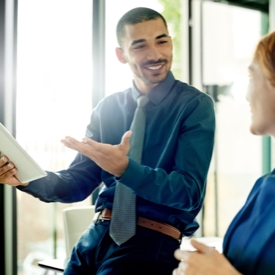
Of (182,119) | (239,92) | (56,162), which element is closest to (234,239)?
(182,119)

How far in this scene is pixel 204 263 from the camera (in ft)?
3.16

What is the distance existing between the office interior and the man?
5.75 feet

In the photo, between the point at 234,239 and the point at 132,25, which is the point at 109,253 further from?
the point at 132,25

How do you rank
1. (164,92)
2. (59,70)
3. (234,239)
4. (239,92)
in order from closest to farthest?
(234,239)
(164,92)
(59,70)
(239,92)

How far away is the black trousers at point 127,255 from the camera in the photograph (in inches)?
55.0

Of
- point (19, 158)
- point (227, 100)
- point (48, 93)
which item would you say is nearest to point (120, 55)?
point (19, 158)

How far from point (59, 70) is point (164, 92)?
7.02 ft

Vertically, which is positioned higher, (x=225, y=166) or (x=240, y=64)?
(x=240, y=64)

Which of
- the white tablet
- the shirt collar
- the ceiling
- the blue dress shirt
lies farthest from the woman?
the ceiling

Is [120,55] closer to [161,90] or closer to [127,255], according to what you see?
[161,90]

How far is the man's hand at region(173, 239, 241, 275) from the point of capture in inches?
36.7

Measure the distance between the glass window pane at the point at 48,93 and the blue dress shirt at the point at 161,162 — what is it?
1.85 meters

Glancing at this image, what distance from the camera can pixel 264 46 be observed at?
1.08 m

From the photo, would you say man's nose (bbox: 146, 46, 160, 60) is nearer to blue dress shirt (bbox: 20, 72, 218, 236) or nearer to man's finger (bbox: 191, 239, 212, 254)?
blue dress shirt (bbox: 20, 72, 218, 236)
